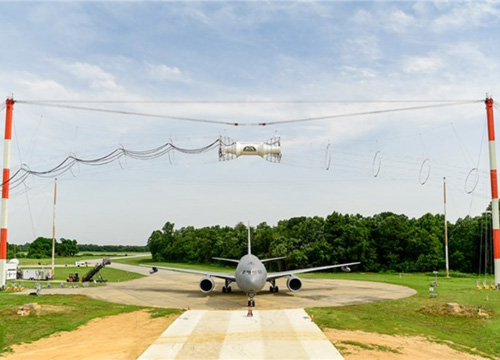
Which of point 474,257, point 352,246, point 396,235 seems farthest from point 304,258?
point 474,257

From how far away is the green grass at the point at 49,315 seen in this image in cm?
2611

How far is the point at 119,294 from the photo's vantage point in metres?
45.4

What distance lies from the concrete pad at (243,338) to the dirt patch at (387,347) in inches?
32.3

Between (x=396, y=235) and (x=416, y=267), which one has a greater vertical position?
(x=396, y=235)

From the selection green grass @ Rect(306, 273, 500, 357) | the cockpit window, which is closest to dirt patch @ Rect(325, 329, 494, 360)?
green grass @ Rect(306, 273, 500, 357)

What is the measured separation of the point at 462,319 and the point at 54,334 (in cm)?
2923

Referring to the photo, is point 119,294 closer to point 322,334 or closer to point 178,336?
point 178,336

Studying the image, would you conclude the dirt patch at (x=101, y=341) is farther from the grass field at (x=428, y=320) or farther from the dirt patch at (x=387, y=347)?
the grass field at (x=428, y=320)

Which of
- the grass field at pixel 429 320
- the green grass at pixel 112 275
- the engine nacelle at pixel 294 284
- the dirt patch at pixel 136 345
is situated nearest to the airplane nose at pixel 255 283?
the grass field at pixel 429 320

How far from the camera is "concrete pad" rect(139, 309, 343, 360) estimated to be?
66.4 feet

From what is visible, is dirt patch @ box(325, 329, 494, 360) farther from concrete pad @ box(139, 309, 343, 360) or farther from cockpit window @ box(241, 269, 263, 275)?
cockpit window @ box(241, 269, 263, 275)

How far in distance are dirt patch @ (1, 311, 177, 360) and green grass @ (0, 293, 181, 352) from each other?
1253 mm

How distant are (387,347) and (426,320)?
32.3ft

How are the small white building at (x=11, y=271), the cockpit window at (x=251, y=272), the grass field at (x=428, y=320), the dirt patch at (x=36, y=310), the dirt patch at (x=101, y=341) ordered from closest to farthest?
the dirt patch at (x=101, y=341) → the grass field at (x=428, y=320) → the dirt patch at (x=36, y=310) → the cockpit window at (x=251, y=272) → the small white building at (x=11, y=271)
